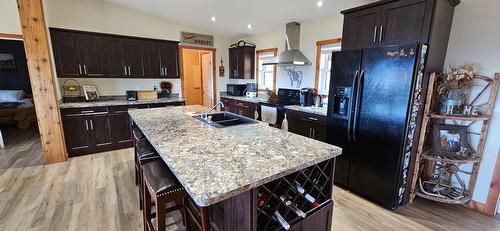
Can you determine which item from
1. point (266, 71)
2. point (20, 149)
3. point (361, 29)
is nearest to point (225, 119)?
point (361, 29)

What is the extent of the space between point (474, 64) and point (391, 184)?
1.49m

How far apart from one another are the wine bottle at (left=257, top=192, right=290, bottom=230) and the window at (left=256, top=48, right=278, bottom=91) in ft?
12.3

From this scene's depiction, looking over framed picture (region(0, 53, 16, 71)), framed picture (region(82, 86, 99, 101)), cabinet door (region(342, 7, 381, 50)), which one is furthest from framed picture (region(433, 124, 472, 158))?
framed picture (region(0, 53, 16, 71))

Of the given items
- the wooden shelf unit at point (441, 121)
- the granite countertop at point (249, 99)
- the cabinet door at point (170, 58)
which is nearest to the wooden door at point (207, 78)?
the granite countertop at point (249, 99)

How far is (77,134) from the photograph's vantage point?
3648 mm

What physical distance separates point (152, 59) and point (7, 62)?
4714 mm

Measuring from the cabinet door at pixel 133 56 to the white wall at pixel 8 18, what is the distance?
1.81 metres

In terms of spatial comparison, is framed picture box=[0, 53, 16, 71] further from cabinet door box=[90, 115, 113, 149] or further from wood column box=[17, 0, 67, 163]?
cabinet door box=[90, 115, 113, 149]

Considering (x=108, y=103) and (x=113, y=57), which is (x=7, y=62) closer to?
(x=113, y=57)

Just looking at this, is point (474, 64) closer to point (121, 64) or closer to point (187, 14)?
point (187, 14)

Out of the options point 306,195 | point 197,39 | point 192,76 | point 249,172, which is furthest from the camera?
point 192,76

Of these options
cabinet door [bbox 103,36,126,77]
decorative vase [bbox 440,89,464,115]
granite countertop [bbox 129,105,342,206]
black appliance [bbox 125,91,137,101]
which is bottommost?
granite countertop [bbox 129,105,342,206]

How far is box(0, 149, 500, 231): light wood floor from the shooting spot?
2053 mm

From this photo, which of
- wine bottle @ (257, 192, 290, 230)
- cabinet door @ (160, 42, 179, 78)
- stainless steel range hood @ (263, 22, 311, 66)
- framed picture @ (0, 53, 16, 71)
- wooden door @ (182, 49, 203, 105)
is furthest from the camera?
wooden door @ (182, 49, 203, 105)
